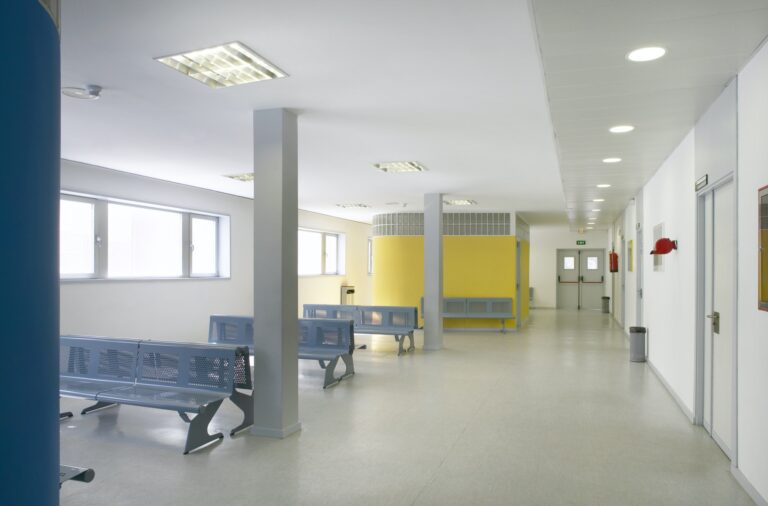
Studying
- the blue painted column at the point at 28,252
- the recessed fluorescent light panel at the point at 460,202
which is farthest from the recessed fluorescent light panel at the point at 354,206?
the blue painted column at the point at 28,252

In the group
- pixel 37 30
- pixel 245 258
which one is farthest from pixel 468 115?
pixel 245 258

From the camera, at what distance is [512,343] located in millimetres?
11391

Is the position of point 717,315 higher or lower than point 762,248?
lower

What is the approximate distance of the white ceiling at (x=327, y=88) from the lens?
327 centimetres

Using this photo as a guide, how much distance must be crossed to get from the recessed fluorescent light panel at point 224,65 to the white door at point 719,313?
365 cm

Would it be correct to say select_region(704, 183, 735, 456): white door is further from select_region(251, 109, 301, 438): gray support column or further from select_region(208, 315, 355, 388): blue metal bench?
select_region(208, 315, 355, 388): blue metal bench

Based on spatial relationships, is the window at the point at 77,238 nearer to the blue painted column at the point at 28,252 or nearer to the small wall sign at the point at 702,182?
the blue painted column at the point at 28,252

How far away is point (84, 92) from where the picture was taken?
4.62 metres

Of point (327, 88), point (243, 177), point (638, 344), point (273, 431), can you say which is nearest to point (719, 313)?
point (327, 88)

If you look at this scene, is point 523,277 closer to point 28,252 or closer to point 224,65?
point 224,65

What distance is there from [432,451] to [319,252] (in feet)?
38.3

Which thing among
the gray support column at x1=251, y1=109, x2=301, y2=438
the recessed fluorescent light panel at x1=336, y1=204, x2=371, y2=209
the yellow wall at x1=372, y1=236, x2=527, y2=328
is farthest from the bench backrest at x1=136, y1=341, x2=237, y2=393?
the yellow wall at x1=372, y1=236, x2=527, y2=328

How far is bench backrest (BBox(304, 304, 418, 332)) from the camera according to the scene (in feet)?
33.6

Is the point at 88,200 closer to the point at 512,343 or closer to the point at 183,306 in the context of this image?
the point at 183,306
